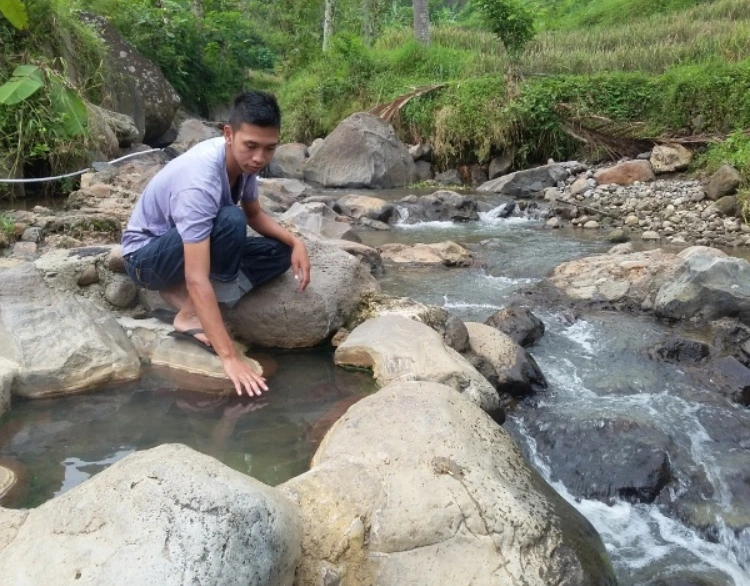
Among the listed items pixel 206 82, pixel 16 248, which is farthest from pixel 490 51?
pixel 16 248

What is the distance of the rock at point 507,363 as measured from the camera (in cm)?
403

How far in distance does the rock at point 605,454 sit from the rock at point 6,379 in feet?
8.10

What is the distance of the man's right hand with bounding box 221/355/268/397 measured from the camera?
10.5 ft

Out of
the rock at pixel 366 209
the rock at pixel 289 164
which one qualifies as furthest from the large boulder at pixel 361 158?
the rock at pixel 366 209

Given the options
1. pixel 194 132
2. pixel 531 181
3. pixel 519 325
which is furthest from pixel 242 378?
pixel 194 132

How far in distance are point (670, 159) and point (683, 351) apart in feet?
26.2

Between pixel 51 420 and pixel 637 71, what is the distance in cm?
1445

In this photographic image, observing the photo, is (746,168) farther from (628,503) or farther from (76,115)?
(76,115)

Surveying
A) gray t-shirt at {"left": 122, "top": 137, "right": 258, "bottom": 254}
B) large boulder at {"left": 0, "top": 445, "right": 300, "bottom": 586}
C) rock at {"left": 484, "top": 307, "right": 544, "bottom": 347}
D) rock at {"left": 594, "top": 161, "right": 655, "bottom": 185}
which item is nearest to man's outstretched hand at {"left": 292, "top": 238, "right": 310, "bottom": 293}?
gray t-shirt at {"left": 122, "top": 137, "right": 258, "bottom": 254}

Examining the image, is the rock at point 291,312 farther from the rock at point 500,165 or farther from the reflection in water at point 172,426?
the rock at point 500,165

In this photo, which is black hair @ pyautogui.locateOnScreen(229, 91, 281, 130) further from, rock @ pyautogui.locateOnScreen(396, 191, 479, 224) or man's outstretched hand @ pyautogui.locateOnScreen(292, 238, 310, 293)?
rock @ pyautogui.locateOnScreen(396, 191, 479, 224)

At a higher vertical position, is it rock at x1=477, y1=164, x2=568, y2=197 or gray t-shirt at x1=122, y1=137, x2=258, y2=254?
gray t-shirt at x1=122, y1=137, x2=258, y2=254

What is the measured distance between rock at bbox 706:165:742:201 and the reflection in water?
25.6 feet

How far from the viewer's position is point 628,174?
11.5 metres
